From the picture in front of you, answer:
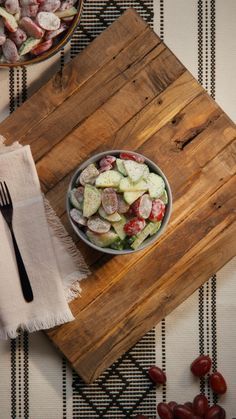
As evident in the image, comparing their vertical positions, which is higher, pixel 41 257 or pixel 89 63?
pixel 89 63

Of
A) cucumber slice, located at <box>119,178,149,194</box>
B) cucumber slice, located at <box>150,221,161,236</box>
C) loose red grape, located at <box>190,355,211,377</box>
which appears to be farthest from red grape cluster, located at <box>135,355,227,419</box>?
cucumber slice, located at <box>119,178,149,194</box>

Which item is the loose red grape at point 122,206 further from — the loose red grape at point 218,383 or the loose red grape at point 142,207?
the loose red grape at point 218,383

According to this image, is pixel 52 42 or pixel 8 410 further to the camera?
pixel 8 410

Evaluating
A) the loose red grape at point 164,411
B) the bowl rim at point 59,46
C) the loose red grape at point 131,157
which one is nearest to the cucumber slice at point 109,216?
the loose red grape at point 131,157

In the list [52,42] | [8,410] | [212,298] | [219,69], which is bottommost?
[8,410]

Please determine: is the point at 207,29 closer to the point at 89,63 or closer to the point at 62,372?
the point at 89,63

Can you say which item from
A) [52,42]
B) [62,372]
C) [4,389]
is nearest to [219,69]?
[52,42]

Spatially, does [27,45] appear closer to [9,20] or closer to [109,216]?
[9,20]
